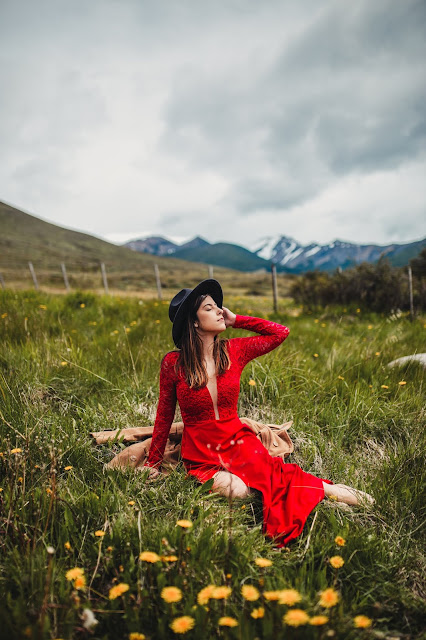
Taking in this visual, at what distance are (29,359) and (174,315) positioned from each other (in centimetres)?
200

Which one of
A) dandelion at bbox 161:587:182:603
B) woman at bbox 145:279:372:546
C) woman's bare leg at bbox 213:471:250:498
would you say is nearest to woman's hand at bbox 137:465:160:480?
woman at bbox 145:279:372:546

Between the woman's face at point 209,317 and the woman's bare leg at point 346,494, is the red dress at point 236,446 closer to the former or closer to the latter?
the woman's bare leg at point 346,494

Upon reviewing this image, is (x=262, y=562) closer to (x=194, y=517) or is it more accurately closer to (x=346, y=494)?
(x=194, y=517)

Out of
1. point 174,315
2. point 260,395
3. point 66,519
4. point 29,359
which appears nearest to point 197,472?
point 66,519

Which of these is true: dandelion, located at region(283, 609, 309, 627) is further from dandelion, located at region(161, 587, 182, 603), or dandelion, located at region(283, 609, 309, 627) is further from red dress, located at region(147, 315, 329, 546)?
red dress, located at region(147, 315, 329, 546)

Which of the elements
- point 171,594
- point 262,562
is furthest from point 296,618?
point 171,594

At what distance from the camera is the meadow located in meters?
1.11

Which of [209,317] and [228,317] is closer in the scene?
[209,317]

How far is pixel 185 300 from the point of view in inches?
84.3

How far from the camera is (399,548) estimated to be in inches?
65.0

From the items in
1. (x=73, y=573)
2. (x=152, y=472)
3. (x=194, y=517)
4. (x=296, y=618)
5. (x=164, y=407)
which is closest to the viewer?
(x=296, y=618)

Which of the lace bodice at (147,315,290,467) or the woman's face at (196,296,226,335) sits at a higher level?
the woman's face at (196,296,226,335)

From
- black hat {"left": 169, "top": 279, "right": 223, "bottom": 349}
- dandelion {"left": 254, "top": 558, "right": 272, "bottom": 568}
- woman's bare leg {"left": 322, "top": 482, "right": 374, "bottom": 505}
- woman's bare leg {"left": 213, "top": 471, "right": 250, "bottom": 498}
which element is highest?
black hat {"left": 169, "top": 279, "right": 223, "bottom": 349}

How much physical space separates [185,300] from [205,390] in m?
0.61
